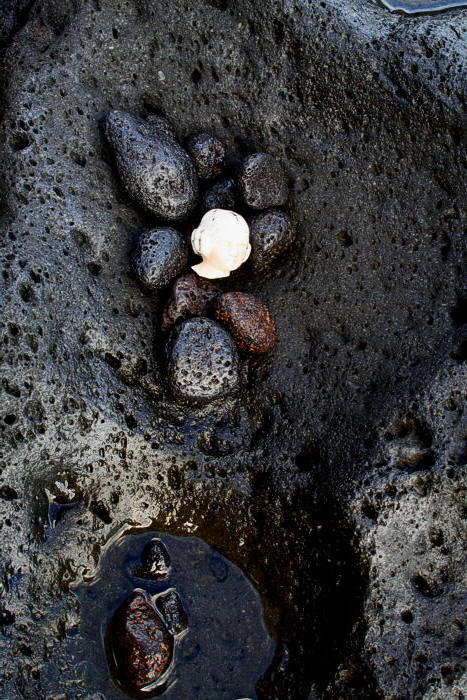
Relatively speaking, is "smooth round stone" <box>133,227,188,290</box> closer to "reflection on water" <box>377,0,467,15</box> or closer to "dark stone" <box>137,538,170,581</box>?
"dark stone" <box>137,538,170,581</box>

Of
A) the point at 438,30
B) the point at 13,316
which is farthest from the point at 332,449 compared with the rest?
the point at 438,30

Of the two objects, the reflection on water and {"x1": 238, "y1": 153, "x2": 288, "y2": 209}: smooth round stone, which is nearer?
{"x1": 238, "y1": 153, "x2": 288, "y2": 209}: smooth round stone

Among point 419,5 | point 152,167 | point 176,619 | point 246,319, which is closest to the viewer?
point 176,619

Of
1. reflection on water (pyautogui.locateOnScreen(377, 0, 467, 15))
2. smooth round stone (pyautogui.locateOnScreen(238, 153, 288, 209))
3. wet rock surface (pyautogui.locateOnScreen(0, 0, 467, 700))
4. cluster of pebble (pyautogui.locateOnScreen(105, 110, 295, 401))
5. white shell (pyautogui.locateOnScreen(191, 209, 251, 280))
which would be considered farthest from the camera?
reflection on water (pyautogui.locateOnScreen(377, 0, 467, 15))

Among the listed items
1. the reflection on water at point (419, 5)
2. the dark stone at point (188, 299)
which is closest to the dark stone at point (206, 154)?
the dark stone at point (188, 299)

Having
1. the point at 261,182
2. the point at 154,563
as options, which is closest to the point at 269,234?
the point at 261,182

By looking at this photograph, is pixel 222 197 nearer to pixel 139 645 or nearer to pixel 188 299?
pixel 188 299

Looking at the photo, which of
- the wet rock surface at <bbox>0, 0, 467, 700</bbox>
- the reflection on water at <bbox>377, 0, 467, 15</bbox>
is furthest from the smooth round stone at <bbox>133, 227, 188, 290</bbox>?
the reflection on water at <bbox>377, 0, 467, 15</bbox>
